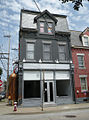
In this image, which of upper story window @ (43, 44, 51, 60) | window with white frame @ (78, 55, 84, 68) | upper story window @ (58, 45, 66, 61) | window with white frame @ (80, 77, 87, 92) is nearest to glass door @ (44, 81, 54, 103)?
upper story window @ (43, 44, 51, 60)

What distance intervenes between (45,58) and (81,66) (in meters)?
5.51

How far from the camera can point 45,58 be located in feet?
49.6

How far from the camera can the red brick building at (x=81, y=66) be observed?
50.6 ft

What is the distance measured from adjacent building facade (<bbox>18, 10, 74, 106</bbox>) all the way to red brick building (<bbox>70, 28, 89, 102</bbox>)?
3.18ft

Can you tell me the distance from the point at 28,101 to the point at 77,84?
6.90m

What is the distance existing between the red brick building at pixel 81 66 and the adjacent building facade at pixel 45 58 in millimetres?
971

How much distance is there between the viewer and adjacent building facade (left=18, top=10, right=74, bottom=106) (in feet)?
45.5

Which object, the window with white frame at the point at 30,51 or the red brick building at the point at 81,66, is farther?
the red brick building at the point at 81,66

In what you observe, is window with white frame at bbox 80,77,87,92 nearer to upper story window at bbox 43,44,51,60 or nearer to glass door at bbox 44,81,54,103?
glass door at bbox 44,81,54,103

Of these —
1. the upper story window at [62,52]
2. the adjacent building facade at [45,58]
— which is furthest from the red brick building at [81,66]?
the upper story window at [62,52]

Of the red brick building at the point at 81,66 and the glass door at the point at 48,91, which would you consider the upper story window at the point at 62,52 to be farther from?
the glass door at the point at 48,91

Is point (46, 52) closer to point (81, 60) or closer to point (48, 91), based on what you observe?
point (48, 91)

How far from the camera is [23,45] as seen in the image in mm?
14602

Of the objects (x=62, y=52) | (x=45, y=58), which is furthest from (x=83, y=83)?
(x=45, y=58)
